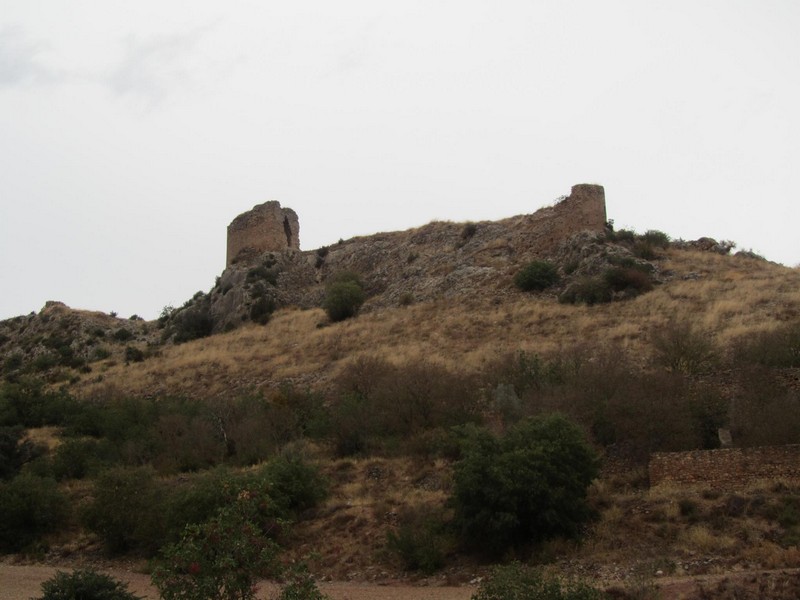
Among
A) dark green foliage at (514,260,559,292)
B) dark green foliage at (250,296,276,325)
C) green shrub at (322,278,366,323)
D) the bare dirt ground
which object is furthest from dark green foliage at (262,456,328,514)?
dark green foliage at (250,296,276,325)

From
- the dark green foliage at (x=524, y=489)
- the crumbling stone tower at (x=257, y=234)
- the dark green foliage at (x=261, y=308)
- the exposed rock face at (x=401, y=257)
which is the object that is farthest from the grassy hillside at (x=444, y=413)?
the crumbling stone tower at (x=257, y=234)

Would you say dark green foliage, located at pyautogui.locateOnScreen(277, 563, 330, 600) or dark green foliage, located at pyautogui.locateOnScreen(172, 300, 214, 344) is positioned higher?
dark green foliage, located at pyautogui.locateOnScreen(172, 300, 214, 344)

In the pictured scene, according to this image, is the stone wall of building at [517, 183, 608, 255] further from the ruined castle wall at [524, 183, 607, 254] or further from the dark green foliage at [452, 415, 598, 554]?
the dark green foliage at [452, 415, 598, 554]

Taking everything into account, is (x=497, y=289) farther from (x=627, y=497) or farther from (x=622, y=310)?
(x=627, y=497)

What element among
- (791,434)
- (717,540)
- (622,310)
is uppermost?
(622,310)

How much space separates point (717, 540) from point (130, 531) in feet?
39.7

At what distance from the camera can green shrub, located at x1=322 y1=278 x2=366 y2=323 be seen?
130 feet

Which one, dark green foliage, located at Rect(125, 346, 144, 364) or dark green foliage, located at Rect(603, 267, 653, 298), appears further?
dark green foliage, located at Rect(125, 346, 144, 364)


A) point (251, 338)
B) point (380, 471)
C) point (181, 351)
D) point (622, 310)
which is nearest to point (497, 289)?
point (622, 310)

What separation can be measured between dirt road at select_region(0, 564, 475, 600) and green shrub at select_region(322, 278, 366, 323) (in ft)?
69.9

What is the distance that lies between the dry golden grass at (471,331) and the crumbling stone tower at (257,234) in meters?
6.87

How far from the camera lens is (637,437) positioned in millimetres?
19516

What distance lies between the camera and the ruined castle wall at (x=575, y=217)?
38500 millimetres

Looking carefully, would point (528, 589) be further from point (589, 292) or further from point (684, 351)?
point (589, 292)
